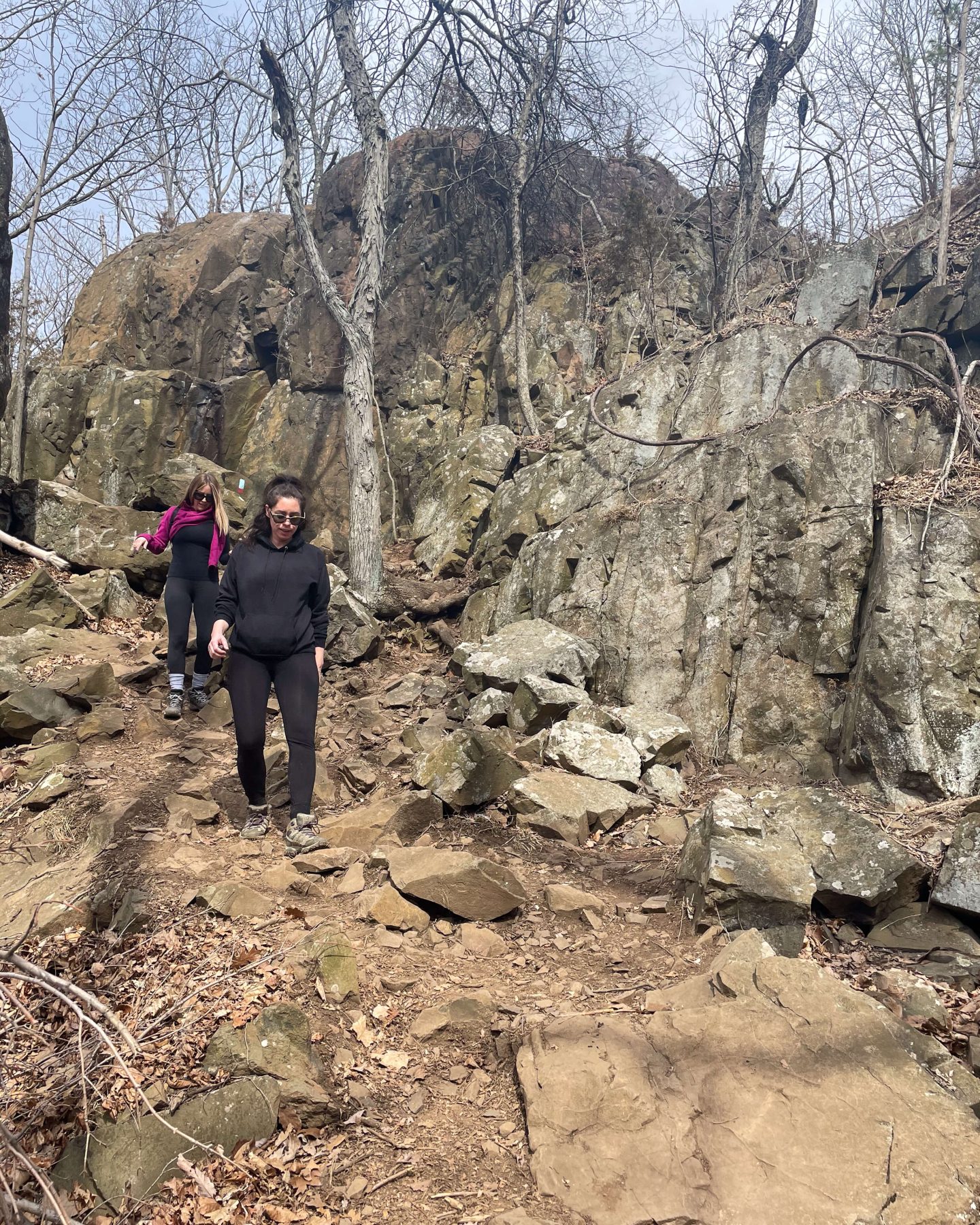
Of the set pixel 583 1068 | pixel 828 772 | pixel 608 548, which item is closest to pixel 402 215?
pixel 608 548

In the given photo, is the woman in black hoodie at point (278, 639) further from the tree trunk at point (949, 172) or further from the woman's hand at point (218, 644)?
the tree trunk at point (949, 172)

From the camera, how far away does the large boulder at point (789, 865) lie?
4.06m

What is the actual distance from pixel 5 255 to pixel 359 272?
175 inches

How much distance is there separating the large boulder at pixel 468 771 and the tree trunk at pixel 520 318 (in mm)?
8373

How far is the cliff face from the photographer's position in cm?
703

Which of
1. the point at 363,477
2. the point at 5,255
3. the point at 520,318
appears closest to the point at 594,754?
the point at 363,477

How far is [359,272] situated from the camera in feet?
36.1

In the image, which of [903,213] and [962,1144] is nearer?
[962,1144]

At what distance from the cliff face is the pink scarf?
12.0 feet

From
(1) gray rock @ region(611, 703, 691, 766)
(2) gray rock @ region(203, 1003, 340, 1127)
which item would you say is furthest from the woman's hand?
(1) gray rock @ region(611, 703, 691, 766)

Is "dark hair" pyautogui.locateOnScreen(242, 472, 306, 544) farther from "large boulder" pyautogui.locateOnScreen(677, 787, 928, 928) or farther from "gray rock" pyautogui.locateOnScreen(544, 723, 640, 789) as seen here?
"large boulder" pyautogui.locateOnScreen(677, 787, 928, 928)

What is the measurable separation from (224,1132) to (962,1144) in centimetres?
233

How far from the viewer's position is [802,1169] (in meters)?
2.34

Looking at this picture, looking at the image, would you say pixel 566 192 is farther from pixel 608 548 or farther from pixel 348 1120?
pixel 348 1120
